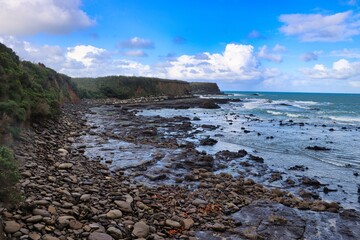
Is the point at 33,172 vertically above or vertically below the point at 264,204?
above

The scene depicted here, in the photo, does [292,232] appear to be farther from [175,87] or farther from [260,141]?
[175,87]

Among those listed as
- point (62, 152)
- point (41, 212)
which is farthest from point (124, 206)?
point (62, 152)

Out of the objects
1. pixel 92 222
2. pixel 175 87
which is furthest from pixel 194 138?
pixel 175 87

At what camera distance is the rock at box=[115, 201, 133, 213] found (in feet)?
26.9

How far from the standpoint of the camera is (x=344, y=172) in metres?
16.2

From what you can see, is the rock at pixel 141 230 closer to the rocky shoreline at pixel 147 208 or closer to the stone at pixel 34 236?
the rocky shoreline at pixel 147 208

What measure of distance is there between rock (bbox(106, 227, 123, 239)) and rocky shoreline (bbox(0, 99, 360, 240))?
0.03m

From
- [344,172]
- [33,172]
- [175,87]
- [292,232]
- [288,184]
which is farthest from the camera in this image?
[175,87]

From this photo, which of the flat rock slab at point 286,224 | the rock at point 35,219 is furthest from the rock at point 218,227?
the rock at point 35,219

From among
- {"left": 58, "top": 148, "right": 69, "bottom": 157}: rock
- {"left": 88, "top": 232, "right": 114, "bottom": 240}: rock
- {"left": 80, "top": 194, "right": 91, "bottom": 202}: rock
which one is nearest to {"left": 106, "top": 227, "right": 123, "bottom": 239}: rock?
{"left": 88, "top": 232, "right": 114, "bottom": 240}: rock

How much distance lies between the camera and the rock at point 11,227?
5750mm

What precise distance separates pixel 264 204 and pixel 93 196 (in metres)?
5.33

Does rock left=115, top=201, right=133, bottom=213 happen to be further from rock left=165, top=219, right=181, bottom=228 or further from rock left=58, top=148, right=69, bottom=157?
rock left=58, top=148, right=69, bottom=157

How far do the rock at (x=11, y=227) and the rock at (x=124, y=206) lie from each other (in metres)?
2.74
